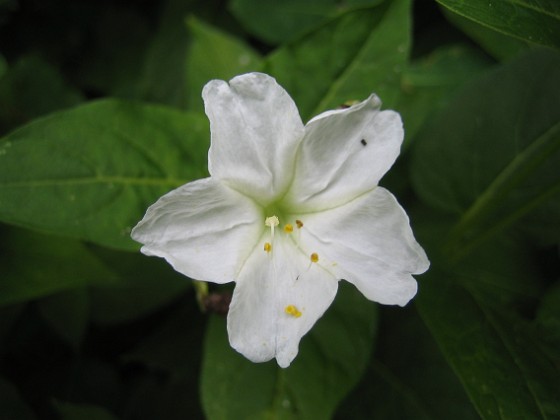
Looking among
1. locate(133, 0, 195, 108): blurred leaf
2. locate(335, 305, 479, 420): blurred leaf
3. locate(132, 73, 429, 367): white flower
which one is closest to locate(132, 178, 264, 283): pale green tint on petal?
locate(132, 73, 429, 367): white flower

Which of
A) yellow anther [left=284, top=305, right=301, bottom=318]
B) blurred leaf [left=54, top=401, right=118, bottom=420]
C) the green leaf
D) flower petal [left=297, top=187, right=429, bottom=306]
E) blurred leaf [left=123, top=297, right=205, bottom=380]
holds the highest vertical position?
flower petal [left=297, top=187, right=429, bottom=306]

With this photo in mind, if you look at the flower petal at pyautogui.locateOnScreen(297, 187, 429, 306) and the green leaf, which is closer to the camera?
the flower petal at pyautogui.locateOnScreen(297, 187, 429, 306)

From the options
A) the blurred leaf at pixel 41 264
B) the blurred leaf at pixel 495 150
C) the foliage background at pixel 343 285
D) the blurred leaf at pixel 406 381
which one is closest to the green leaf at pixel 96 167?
the foliage background at pixel 343 285

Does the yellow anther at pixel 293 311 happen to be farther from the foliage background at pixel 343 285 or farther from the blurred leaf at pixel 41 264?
the blurred leaf at pixel 41 264

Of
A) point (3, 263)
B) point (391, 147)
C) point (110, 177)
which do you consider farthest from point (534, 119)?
point (3, 263)

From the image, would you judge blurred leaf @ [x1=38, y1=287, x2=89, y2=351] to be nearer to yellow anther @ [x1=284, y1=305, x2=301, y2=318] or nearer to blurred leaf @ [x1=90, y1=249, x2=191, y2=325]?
blurred leaf @ [x1=90, y1=249, x2=191, y2=325]
